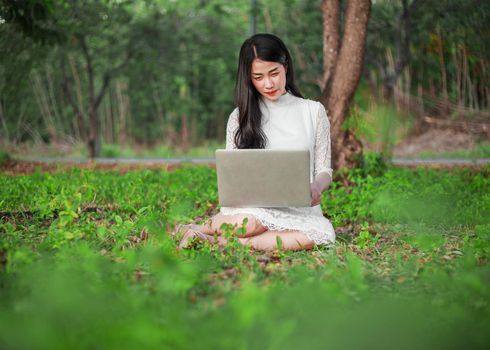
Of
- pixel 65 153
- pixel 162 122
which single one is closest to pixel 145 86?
pixel 162 122

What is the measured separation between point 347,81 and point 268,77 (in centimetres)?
284

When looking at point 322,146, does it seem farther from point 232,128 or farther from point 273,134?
point 232,128

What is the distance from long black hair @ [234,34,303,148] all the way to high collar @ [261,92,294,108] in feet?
0.13

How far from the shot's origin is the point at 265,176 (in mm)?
3590

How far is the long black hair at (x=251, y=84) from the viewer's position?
152 inches

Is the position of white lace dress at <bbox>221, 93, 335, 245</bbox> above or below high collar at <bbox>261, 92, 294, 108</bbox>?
below

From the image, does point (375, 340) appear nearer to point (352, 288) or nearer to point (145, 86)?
point (352, 288)

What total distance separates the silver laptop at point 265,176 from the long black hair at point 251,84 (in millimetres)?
559

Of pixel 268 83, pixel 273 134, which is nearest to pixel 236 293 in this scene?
pixel 268 83

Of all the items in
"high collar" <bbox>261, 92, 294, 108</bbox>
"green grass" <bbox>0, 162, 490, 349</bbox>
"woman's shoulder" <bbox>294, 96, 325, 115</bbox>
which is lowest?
"green grass" <bbox>0, 162, 490, 349</bbox>

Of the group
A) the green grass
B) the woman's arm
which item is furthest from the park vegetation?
the green grass

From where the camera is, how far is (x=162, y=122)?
16.0 meters

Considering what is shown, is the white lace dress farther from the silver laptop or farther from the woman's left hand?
the silver laptop

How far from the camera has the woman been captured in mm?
3904
